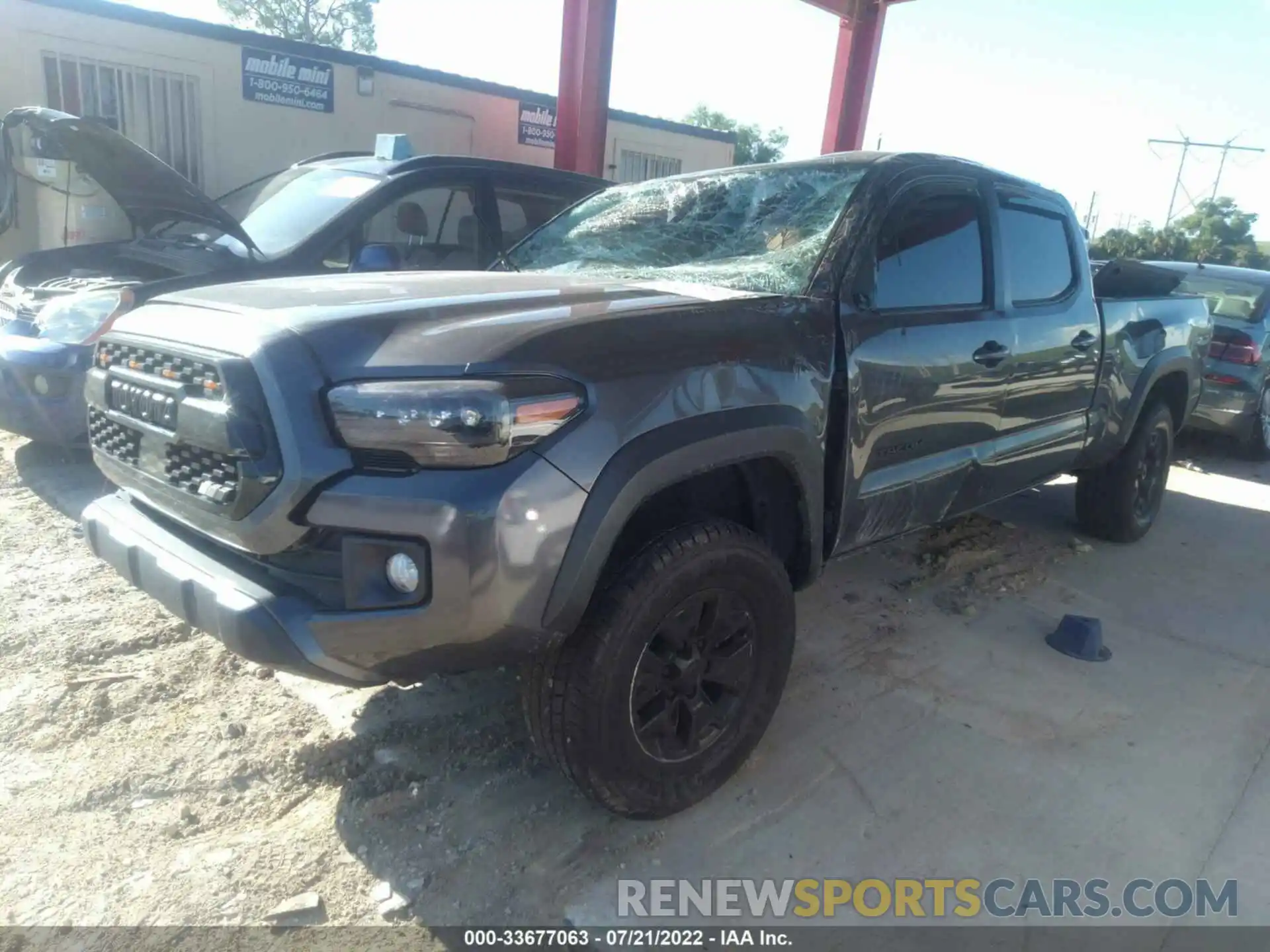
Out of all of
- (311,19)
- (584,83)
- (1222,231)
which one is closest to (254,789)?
(584,83)

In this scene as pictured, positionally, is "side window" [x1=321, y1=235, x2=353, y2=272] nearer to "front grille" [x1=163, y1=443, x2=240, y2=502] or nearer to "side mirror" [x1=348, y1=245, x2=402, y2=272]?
"side mirror" [x1=348, y1=245, x2=402, y2=272]

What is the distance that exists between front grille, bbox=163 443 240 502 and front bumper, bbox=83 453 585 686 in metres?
0.21

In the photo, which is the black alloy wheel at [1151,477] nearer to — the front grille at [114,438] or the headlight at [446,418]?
the headlight at [446,418]

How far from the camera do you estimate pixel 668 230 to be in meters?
3.44

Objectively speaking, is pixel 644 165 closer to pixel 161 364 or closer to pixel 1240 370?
pixel 1240 370

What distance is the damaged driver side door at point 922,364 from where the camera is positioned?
288 cm

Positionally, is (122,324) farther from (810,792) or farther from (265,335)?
(810,792)

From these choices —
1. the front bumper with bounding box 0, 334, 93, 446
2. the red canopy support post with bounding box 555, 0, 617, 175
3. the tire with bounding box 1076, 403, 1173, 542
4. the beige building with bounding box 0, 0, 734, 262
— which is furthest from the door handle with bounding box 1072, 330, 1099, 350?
the beige building with bounding box 0, 0, 734, 262

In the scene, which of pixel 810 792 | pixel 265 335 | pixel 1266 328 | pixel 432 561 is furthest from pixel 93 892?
pixel 1266 328

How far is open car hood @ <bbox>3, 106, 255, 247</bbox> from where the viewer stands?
3918mm

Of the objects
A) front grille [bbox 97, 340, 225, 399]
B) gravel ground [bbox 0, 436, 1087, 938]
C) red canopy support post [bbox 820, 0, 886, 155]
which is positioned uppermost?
red canopy support post [bbox 820, 0, 886, 155]

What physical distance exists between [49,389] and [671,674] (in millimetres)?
3745

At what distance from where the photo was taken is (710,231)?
131 inches

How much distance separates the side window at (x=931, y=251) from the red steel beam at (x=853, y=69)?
339 inches
